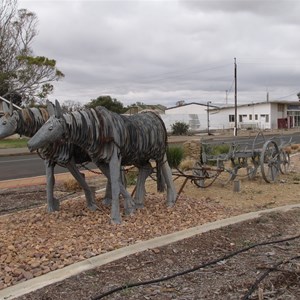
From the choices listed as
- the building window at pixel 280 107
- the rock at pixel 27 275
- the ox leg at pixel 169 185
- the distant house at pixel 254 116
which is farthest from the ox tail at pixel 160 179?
the building window at pixel 280 107

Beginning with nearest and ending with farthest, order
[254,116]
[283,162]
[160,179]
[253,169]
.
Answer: [160,179], [253,169], [283,162], [254,116]

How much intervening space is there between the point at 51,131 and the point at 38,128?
3.19 feet

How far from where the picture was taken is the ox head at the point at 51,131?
5.57m

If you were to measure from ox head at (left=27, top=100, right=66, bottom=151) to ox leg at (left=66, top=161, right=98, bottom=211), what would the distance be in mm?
1189

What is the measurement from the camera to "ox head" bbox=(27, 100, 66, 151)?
18.3ft

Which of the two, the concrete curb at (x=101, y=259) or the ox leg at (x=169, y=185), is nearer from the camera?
the concrete curb at (x=101, y=259)

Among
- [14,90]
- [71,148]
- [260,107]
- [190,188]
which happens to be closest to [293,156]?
[190,188]

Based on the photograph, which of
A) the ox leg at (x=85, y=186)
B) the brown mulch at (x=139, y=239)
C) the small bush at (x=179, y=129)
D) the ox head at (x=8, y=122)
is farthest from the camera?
the small bush at (x=179, y=129)

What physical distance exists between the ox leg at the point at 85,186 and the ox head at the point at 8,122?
3.22 ft

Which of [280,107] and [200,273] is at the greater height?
[280,107]

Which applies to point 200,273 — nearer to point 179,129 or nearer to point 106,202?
point 106,202

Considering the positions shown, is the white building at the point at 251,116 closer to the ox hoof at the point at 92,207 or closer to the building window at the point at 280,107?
the building window at the point at 280,107

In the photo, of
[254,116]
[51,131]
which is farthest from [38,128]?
[254,116]

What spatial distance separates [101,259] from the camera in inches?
197
